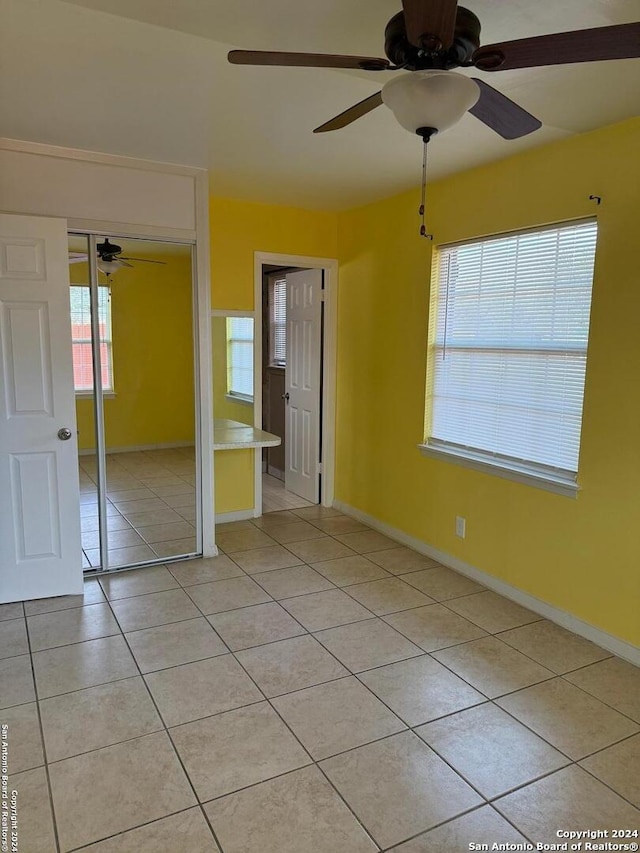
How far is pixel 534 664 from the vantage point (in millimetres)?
2676

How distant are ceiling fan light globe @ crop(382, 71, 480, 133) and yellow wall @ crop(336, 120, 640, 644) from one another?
1478 mm

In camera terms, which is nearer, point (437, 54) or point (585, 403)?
point (437, 54)

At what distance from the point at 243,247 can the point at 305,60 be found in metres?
2.97

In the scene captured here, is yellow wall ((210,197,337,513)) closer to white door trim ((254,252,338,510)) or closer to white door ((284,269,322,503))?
white door trim ((254,252,338,510))

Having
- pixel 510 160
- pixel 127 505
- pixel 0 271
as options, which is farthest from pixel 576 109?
pixel 127 505

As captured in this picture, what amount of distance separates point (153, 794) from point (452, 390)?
2.76 m

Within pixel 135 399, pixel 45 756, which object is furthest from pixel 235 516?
pixel 45 756

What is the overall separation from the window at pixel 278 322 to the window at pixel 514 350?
215 cm

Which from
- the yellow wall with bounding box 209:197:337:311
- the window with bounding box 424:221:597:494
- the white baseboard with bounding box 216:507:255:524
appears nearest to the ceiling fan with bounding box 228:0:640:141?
the window with bounding box 424:221:597:494

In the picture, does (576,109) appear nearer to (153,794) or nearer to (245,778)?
(245,778)

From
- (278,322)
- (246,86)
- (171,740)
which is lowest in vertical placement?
(171,740)

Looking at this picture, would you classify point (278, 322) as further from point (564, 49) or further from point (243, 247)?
point (564, 49)

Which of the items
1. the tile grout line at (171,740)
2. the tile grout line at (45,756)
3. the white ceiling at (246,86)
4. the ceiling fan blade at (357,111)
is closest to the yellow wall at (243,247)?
the white ceiling at (246,86)

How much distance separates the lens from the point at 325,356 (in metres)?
4.94
